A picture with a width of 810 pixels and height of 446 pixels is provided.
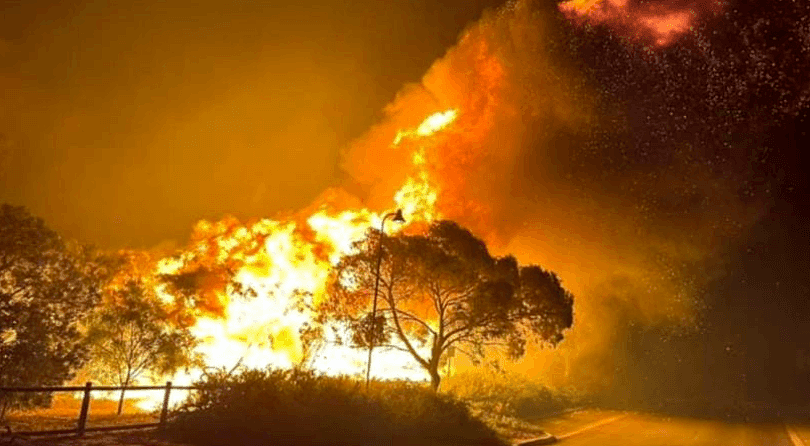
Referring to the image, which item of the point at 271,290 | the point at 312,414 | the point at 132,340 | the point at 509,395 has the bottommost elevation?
the point at 312,414

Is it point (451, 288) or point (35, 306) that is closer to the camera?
point (35, 306)

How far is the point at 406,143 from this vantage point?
44.7m

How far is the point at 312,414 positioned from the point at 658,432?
17931 mm

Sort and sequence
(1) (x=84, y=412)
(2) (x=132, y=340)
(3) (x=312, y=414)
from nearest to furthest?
(1) (x=84, y=412)
(3) (x=312, y=414)
(2) (x=132, y=340)

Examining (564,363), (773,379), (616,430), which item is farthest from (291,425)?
(773,379)

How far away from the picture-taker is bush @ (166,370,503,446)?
58.3 feet

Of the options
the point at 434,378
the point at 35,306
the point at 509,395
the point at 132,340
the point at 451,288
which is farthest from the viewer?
the point at 509,395

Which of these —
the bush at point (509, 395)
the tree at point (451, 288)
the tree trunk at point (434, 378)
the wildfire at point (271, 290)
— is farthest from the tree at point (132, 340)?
the bush at point (509, 395)

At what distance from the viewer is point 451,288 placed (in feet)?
91.9

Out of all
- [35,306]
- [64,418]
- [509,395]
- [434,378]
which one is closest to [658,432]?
[509,395]

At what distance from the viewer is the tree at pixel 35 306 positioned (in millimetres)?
22344

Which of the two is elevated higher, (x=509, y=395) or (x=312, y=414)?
(x=509, y=395)

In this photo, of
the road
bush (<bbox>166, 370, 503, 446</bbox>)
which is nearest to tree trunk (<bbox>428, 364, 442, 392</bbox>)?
bush (<bbox>166, 370, 503, 446</bbox>)

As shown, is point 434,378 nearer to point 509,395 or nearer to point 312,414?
point 312,414
